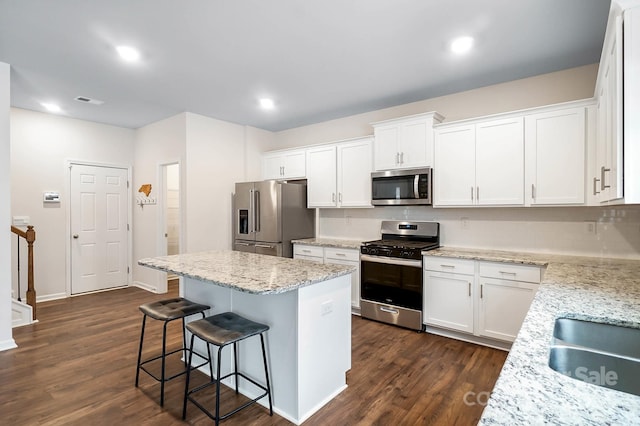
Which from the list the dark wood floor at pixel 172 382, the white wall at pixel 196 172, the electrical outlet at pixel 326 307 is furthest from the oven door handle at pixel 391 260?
the white wall at pixel 196 172

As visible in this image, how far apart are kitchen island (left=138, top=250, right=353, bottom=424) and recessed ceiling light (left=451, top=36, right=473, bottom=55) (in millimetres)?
2006

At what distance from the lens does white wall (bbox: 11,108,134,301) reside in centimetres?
442

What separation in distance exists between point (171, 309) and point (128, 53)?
2.18m

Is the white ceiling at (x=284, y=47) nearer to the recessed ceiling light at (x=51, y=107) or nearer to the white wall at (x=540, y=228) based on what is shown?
the recessed ceiling light at (x=51, y=107)

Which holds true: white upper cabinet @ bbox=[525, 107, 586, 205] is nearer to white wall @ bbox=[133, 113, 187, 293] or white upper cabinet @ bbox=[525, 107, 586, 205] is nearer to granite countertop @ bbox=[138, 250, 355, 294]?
granite countertop @ bbox=[138, 250, 355, 294]

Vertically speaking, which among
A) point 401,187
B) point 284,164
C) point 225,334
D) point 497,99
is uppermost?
point 497,99

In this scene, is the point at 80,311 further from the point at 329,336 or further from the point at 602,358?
the point at 602,358

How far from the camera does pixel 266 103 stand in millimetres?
4156

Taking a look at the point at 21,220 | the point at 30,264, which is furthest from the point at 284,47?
the point at 21,220

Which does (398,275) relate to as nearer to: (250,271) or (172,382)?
(250,271)

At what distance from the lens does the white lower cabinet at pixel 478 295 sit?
2902 millimetres

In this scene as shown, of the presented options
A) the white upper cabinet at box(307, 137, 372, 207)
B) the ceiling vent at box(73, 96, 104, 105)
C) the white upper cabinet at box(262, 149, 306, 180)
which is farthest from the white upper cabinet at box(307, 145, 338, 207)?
the ceiling vent at box(73, 96, 104, 105)

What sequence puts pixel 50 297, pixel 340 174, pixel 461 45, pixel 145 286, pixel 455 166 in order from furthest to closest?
pixel 145 286
pixel 50 297
pixel 340 174
pixel 455 166
pixel 461 45

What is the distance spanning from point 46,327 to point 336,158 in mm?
3888
